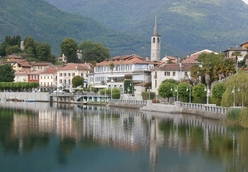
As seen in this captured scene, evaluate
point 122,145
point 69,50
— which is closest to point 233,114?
point 122,145

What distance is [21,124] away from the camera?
6750 centimetres

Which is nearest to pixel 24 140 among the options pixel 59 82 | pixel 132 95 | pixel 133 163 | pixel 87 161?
pixel 87 161

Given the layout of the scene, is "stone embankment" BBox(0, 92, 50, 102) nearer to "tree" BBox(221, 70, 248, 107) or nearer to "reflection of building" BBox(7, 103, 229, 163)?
"reflection of building" BBox(7, 103, 229, 163)

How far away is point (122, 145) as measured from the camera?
49.4m

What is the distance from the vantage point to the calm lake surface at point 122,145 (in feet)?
132

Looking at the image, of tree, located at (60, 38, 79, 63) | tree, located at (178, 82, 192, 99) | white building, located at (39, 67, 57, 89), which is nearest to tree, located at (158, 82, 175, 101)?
tree, located at (178, 82, 192, 99)

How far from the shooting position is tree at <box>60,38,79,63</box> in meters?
162

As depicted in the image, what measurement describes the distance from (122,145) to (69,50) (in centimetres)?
11692

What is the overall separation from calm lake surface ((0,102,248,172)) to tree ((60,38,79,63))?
90999 millimetres

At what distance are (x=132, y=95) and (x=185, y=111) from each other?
27703 millimetres

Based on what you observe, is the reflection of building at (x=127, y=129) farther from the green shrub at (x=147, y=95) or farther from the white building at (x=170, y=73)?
the white building at (x=170, y=73)

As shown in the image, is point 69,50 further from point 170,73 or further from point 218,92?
point 218,92

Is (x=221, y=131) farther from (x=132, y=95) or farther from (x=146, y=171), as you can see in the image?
(x=132, y=95)

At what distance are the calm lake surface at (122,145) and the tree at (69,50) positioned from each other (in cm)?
9100
